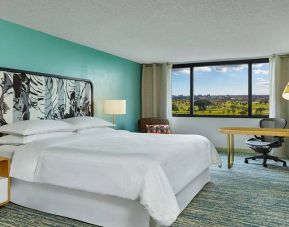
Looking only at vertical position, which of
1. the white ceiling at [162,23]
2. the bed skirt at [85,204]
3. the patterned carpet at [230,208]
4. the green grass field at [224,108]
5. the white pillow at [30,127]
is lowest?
the patterned carpet at [230,208]

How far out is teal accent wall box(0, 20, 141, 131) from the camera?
3.54 meters

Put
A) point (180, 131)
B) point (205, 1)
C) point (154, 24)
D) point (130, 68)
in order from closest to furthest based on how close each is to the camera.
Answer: point (205, 1), point (154, 24), point (130, 68), point (180, 131)

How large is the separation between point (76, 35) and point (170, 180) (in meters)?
2.82

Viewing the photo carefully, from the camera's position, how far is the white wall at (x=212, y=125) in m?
6.23

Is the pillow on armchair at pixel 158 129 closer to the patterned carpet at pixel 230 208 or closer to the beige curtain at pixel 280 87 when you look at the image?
the patterned carpet at pixel 230 208

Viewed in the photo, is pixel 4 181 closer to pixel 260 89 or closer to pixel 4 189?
pixel 4 189

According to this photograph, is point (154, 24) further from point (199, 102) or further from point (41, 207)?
point (199, 102)

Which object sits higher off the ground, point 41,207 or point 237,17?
point 237,17

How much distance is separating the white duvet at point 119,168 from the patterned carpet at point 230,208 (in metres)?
0.36

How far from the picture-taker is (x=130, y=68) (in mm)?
6391

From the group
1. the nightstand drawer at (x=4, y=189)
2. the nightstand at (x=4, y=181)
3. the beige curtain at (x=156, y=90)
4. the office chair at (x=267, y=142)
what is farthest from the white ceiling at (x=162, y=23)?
the nightstand drawer at (x=4, y=189)

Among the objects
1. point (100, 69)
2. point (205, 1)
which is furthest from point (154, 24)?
point (100, 69)

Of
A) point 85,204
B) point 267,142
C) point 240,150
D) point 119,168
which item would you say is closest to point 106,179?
point 119,168

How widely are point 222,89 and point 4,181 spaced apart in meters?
5.22
